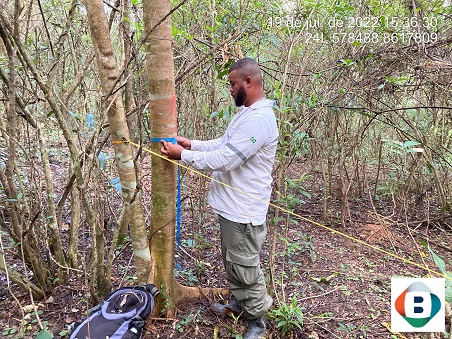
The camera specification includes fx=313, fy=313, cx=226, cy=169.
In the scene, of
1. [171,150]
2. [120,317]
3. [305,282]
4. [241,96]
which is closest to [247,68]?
[241,96]

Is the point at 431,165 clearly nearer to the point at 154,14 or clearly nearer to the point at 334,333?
the point at 334,333

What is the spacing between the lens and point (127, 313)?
1.82 m

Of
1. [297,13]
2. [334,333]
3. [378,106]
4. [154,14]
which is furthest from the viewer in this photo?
[378,106]

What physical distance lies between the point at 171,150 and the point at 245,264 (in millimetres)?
934

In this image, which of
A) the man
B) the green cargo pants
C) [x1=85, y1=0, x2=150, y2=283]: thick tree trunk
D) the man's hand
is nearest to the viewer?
[x1=85, y1=0, x2=150, y2=283]: thick tree trunk

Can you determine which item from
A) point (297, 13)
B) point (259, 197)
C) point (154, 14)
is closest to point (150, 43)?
point (154, 14)

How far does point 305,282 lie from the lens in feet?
9.92

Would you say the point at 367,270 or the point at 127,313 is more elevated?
the point at 127,313

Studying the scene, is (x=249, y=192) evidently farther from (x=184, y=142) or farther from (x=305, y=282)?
(x=305, y=282)

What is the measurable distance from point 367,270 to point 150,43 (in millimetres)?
3085

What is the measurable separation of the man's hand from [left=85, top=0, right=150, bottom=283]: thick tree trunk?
8.0 inches

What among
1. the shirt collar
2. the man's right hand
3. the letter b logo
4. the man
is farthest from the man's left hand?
the letter b logo

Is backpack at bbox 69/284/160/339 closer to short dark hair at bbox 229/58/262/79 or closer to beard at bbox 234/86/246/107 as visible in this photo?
beard at bbox 234/86/246/107

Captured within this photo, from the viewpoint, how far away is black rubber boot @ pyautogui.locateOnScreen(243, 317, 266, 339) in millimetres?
2188
